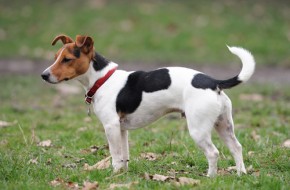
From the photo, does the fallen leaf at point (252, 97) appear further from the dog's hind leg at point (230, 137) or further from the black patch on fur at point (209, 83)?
the black patch on fur at point (209, 83)

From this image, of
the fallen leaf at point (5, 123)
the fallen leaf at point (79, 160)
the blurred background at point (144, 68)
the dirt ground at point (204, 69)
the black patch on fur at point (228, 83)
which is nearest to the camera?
the black patch on fur at point (228, 83)

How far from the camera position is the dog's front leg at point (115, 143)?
16.6 feet

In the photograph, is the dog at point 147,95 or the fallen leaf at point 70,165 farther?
the fallen leaf at point 70,165

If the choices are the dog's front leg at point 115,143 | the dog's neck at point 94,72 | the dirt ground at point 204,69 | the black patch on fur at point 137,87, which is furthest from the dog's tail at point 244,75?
the dirt ground at point 204,69

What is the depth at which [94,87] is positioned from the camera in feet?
17.2

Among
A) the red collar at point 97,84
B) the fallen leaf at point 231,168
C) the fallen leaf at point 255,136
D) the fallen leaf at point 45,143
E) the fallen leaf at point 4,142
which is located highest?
the red collar at point 97,84

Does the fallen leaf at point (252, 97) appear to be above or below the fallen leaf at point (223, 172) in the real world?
below

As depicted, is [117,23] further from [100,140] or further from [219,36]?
[100,140]

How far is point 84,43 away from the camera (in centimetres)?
509

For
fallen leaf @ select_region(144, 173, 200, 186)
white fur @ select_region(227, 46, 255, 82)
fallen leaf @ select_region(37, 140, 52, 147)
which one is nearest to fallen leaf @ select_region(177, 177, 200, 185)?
fallen leaf @ select_region(144, 173, 200, 186)

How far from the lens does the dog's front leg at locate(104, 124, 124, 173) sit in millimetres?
5074

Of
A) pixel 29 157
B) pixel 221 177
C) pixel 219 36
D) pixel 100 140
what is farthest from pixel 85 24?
pixel 221 177

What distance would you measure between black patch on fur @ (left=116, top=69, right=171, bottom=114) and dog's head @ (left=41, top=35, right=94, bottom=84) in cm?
47

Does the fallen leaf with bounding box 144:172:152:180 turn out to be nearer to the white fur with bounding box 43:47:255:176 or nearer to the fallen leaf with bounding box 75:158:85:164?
the white fur with bounding box 43:47:255:176
